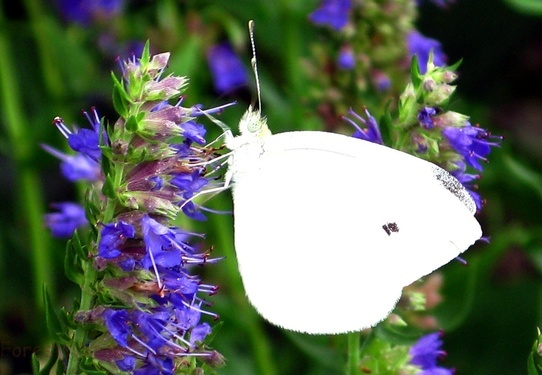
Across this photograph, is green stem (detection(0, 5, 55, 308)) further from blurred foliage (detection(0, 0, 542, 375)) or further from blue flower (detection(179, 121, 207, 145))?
blue flower (detection(179, 121, 207, 145))

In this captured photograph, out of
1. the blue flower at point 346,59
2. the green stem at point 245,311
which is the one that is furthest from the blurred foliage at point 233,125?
the blue flower at point 346,59

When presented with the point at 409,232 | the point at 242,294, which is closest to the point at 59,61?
the point at 242,294

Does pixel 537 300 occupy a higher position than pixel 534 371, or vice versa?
pixel 534 371

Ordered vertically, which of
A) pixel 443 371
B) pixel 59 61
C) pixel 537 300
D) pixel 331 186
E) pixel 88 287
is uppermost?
pixel 88 287

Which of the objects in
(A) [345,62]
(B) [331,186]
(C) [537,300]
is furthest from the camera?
(C) [537,300]

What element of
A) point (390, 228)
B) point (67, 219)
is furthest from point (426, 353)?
point (67, 219)

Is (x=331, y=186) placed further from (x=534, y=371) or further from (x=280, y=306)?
(x=534, y=371)

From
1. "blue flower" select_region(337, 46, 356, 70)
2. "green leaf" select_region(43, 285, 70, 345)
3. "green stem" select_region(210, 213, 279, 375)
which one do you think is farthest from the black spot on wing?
"green stem" select_region(210, 213, 279, 375)
